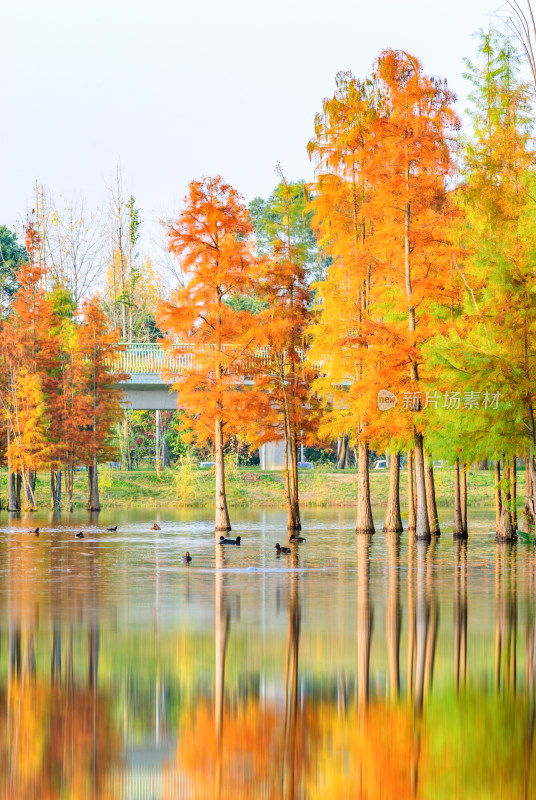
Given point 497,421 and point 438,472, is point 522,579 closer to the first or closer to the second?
point 497,421

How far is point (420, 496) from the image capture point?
34781 millimetres

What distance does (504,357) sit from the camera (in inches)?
1053

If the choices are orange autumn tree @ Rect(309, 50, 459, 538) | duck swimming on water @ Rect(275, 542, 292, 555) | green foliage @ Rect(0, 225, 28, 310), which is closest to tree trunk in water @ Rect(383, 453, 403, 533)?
orange autumn tree @ Rect(309, 50, 459, 538)

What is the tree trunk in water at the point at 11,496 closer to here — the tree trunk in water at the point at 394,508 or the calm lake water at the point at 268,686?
the tree trunk in water at the point at 394,508

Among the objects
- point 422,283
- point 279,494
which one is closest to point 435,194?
point 422,283

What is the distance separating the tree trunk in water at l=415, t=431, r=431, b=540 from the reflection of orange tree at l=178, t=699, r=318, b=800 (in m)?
25.1

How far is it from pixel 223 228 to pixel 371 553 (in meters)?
15.1

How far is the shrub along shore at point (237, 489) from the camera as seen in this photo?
6781cm

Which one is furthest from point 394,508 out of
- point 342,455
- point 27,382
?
point 342,455

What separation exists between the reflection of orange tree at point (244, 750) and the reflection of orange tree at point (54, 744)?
600 millimetres

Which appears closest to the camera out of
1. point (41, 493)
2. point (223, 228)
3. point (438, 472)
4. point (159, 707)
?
point (159, 707)

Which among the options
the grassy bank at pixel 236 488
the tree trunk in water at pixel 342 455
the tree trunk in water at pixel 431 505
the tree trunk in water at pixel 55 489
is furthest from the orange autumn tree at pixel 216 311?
the tree trunk in water at pixel 342 455

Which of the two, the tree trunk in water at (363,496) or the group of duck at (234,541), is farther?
the tree trunk in water at (363,496)

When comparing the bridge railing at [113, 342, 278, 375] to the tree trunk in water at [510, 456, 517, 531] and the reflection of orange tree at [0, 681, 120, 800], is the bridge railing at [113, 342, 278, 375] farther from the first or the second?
the reflection of orange tree at [0, 681, 120, 800]
